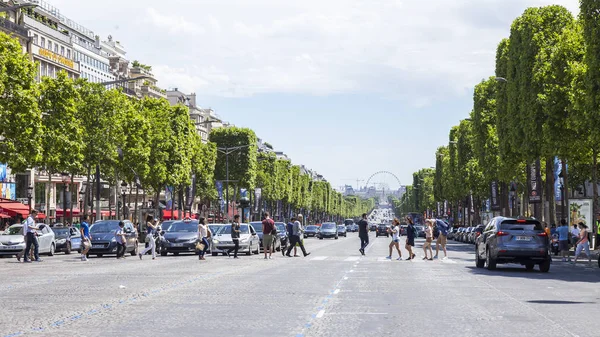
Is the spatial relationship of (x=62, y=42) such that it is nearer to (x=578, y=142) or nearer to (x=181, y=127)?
(x=181, y=127)

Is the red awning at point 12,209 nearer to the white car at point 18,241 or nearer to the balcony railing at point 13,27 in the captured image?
the balcony railing at point 13,27

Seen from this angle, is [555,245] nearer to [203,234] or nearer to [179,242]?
[179,242]

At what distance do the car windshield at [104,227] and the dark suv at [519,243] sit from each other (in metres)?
20.2

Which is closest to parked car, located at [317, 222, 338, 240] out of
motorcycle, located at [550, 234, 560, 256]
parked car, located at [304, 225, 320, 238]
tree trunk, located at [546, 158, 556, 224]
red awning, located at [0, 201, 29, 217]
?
parked car, located at [304, 225, 320, 238]

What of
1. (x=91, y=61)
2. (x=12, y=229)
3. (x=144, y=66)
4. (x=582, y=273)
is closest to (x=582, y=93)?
(x=582, y=273)

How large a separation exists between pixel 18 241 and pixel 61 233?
8158mm

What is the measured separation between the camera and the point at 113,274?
2852 centimetres

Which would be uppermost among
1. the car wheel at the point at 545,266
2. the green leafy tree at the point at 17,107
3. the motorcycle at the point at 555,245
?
the green leafy tree at the point at 17,107

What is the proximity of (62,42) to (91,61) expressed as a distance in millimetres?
16880

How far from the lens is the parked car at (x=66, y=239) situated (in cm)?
5247

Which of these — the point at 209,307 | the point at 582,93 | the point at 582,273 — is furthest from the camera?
the point at 582,93

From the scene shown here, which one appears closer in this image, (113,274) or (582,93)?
(113,274)

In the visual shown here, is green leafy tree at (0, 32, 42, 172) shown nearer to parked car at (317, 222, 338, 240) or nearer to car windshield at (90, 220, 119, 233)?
car windshield at (90, 220, 119, 233)

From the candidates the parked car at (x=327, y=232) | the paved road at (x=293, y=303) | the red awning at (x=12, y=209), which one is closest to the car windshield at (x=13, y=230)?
the paved road at (x=293, y=303)
